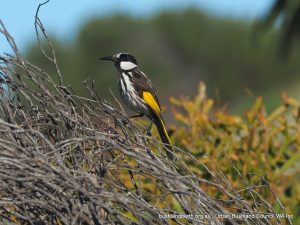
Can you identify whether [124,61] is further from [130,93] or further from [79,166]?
[79,166]

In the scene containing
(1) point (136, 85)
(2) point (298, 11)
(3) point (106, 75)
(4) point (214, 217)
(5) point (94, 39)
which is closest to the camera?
(4) point (214, 217)

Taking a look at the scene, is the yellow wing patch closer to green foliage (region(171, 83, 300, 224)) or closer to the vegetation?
green foliage (region(171, 83, 300, 224))

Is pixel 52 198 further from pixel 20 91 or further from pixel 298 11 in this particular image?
pixel 298 11

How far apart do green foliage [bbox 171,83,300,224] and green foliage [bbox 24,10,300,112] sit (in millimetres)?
54246

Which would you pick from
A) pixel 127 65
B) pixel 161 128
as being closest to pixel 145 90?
pixel 127 65

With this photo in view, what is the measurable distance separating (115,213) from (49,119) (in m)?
0.78

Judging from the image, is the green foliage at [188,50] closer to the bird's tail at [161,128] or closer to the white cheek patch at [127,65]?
the white cheek patch at [127,65]

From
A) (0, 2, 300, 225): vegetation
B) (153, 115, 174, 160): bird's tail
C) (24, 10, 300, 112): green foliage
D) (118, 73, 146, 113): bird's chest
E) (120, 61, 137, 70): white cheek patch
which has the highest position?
(24, 10, 300, 112): green foliage

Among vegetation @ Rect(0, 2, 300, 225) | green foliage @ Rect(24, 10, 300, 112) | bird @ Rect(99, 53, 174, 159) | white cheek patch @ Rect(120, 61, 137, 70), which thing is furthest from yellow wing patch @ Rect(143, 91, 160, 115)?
Result: green foliage @ Rect(24, 10, 300, 112)

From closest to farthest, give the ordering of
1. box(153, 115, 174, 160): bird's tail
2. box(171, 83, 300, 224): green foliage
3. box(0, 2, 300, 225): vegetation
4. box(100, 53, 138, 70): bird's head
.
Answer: box(0, 2, 300, 225): vegetation < box(153, 115, 174, 160): bird's tail < box(171, 83, 300, 224): green foliage < box(100, 53, 138, 70): bird's head

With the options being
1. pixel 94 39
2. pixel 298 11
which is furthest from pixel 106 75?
pixel 298 11

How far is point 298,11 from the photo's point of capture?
62.0 feet

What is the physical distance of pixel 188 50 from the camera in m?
68.8

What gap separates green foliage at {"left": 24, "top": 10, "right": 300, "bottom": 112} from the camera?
212ft
